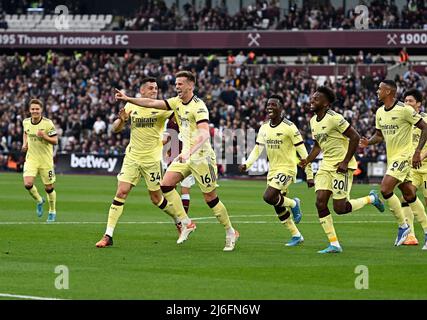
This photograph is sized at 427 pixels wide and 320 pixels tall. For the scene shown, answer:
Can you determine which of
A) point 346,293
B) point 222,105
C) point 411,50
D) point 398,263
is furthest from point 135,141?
point 411,50

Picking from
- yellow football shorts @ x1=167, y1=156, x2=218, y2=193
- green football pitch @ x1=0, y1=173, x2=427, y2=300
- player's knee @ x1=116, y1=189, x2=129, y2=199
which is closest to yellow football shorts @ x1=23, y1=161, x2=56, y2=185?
green football pitch @ x1=0, y1=173, x2=427, y2=300

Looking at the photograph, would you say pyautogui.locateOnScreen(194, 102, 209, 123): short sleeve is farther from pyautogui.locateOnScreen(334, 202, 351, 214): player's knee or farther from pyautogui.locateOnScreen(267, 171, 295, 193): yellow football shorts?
pyautogui.locateOnScreen(334, 202, 351, 214): player's knee

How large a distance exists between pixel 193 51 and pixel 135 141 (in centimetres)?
4438

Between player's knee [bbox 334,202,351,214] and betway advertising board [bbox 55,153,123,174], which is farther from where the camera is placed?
betway advertising board [bbox 55,153,123,174]

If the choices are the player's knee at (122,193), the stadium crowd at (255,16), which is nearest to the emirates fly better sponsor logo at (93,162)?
the stadium crowd at (255,16)

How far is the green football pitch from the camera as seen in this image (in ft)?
40.6

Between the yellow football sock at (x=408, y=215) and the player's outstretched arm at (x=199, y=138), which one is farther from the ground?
the player's outstretched arm at (x=199, y=138)

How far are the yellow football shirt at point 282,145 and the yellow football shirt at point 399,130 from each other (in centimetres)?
165

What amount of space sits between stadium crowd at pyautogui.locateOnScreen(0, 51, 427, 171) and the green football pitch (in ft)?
69.9

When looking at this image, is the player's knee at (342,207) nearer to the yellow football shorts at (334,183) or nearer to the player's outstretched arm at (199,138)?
the yellow football shorts at (334,183)

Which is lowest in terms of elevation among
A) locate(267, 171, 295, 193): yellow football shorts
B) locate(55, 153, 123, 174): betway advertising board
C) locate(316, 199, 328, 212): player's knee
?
locate(55, 153, 123, 174): betway advertising board

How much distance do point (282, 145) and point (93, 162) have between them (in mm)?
31549

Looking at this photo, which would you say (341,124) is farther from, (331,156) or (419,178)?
(419,178)

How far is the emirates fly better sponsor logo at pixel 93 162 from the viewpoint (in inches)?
1908
